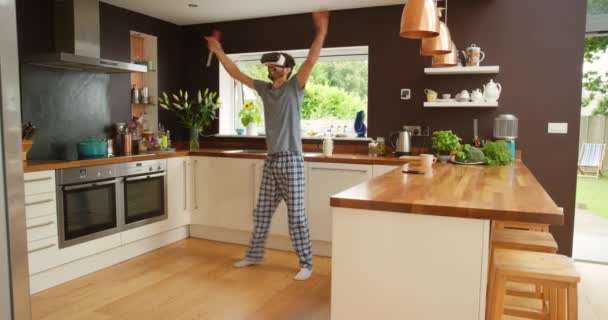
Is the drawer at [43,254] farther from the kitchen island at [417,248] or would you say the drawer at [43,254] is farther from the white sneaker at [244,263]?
the kitchen island at [417,248]

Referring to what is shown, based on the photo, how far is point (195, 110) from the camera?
490 cm

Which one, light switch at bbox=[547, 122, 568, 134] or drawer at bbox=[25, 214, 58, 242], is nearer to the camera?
drawer at bbox=[25, 214, 58, 242]

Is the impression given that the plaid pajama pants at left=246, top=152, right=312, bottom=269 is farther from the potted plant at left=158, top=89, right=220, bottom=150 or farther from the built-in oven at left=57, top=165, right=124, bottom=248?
the potted plant at left=158, top=89, right=220, bottom=150

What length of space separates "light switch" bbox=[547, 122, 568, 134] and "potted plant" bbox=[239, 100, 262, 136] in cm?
281

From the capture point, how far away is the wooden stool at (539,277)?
5.63 ft

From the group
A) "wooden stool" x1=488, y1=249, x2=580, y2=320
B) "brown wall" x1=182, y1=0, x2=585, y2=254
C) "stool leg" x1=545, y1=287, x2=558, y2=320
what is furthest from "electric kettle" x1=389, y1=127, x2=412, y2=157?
"stool leg" x1=545, y1=287, x2=558, y2=320

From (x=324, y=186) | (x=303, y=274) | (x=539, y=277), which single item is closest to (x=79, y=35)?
(x=324, y=186)

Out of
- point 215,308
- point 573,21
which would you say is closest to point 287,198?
point 215,308

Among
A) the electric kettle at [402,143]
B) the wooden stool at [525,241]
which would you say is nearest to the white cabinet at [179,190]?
the electric kettle at [402,143]

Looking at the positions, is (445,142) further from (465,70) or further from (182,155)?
(182,155)

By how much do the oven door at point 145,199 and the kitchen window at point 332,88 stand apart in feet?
4.19

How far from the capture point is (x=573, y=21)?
3.78 m

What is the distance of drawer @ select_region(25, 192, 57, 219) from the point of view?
2.99m

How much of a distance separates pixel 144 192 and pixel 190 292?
1223 mm
